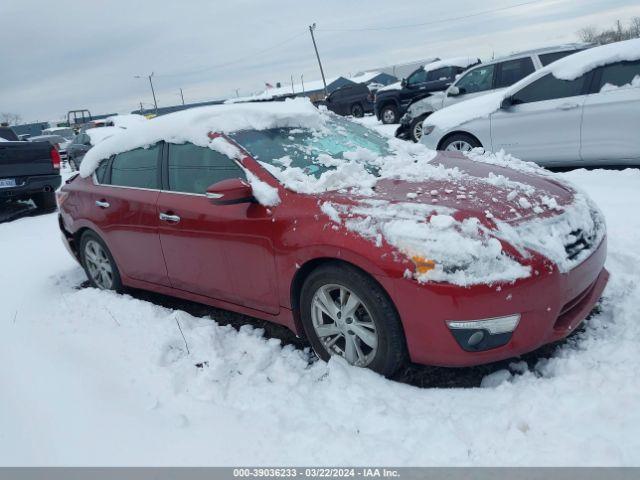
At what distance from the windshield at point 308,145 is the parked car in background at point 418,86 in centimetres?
1314

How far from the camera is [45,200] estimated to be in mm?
9422

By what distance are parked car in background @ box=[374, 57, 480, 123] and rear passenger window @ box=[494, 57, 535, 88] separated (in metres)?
6.28

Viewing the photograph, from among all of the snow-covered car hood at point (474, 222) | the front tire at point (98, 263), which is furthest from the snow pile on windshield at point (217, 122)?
the snow-covered car hood at point (474, 222)

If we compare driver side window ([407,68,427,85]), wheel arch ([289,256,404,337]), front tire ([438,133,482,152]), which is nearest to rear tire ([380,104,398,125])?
driver side window ([407,68,427,85])

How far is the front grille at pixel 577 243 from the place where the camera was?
266cm

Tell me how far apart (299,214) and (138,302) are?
194cm

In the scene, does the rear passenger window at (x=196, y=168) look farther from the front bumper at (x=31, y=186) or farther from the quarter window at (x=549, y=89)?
the front bumper at (x=31, y=186)

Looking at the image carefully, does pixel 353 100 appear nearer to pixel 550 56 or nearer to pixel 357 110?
pixel 357 110

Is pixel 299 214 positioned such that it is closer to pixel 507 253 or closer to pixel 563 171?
pixel 507 253

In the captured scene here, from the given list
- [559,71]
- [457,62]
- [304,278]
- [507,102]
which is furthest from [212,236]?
[457,62]

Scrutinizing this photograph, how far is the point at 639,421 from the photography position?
2.18 meters

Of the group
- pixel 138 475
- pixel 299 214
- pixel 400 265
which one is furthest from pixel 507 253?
pixel 138 475

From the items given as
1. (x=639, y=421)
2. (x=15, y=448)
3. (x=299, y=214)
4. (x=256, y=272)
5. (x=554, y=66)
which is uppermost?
(x=554, y=66)

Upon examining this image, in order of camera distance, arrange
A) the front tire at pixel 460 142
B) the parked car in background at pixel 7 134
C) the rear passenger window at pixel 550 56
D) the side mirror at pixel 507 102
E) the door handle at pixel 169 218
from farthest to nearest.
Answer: the parked car in background at pixel 7 134 < the rear passenger window at pixel 550 56 < the front tire at pixel 460 142 < the side mirror at pixel 507 102 < the door handle at pixel 169 218
